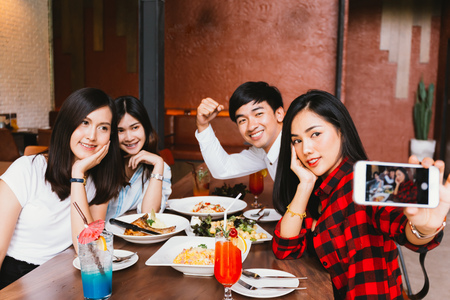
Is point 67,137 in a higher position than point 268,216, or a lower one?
higher

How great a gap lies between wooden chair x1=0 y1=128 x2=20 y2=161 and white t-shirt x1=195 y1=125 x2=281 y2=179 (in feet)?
10.8

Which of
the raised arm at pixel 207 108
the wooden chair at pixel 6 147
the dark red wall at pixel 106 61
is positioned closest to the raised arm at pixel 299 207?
the raised arm at pixel 207 108

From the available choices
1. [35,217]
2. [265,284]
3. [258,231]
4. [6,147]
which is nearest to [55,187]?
[35,217]

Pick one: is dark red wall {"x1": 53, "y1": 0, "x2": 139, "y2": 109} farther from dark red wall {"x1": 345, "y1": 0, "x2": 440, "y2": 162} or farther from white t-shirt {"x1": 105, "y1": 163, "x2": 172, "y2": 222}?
white t-shirt {"x1": 105, "y1": 163, "x2": 172, "y2": 222}

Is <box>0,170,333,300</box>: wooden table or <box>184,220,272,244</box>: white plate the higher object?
<box>184,220,272,244</box>: white plate

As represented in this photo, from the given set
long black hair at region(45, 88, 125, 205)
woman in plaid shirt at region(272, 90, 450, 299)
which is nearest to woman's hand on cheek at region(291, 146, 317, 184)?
woman in plaid shirt at region(272, 90, 450, 299)

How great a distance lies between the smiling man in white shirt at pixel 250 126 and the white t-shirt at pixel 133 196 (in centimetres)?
38

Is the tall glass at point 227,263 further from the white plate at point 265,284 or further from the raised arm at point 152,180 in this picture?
the raised arm at point 152,180

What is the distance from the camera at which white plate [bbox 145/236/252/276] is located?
1226 millimetres

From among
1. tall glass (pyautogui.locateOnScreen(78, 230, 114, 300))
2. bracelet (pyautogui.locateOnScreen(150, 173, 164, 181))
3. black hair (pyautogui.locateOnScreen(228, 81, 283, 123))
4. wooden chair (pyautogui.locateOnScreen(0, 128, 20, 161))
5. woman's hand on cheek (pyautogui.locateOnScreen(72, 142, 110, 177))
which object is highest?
black hair (pyautogui.locateOnScreen(228, 81, 283, 123))

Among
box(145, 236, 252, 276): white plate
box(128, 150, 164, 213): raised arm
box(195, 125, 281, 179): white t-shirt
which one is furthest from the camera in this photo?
box(195, 125, 281, 179): white t-shirt

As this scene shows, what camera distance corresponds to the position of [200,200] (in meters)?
2.16

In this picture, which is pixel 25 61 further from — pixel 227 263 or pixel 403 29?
pixel 227 263

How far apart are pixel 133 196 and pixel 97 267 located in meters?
1.03
